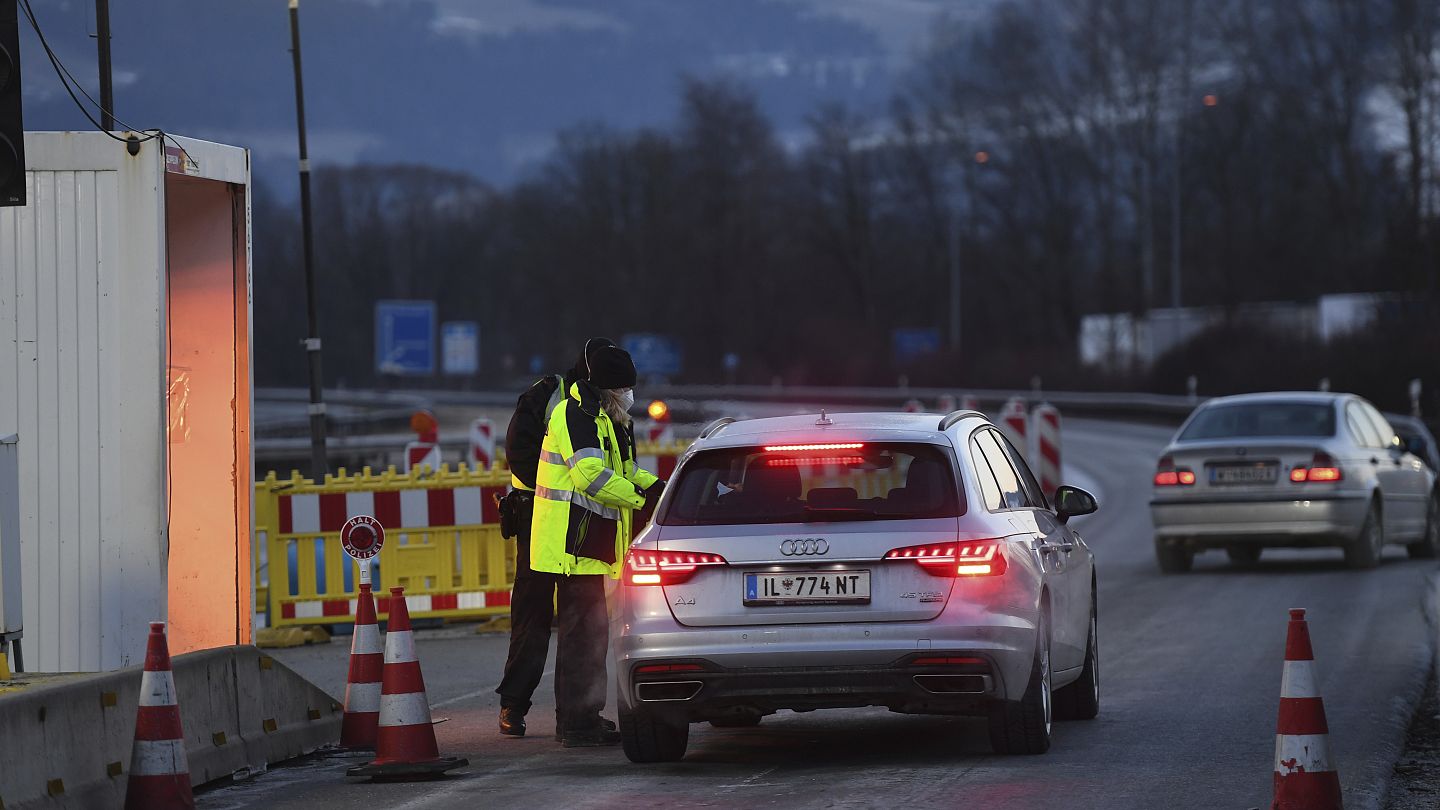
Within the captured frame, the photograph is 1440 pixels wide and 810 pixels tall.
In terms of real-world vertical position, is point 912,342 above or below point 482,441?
above

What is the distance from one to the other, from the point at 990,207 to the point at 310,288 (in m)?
58.1

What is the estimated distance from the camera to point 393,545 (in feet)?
53.7

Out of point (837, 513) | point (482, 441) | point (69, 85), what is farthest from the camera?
point (482, 441)

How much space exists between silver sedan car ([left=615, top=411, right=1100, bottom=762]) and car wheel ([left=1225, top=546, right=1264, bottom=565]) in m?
12.5

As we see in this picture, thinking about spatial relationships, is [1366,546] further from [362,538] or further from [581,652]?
[581,652]

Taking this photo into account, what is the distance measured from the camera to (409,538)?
1644cm

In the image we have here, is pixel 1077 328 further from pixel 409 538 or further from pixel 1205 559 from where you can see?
pixel 409 538

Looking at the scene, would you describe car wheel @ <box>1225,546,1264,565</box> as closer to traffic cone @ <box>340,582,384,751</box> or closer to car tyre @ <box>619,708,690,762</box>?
traffic cone @ <box>340,582,384,751</box>

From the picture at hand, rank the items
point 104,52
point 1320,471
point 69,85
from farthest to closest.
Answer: point 1320,471
point 104,52
point 69,85

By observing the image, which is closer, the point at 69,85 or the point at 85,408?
the point at 85,408

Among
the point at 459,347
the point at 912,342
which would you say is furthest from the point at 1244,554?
the point at 459,347

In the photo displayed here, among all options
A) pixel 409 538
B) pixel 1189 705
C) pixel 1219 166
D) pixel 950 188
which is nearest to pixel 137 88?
pixel 409 538

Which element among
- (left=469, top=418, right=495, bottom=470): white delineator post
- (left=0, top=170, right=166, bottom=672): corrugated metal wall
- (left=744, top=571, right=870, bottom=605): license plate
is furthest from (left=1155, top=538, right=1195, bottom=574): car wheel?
(left=744, top=571, right=870, bottom=605): license plate

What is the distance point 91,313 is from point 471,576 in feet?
18.9
